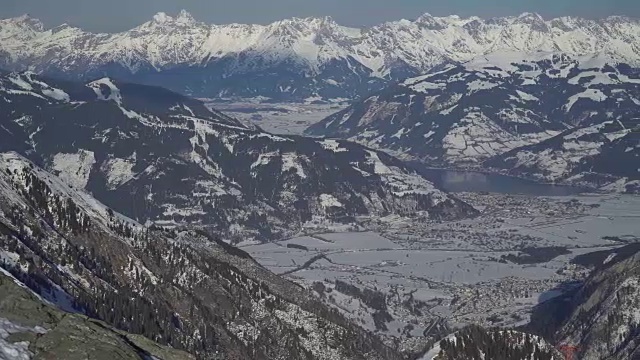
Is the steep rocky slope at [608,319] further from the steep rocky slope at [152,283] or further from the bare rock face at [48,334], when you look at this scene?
the bare rock face at [48,334]

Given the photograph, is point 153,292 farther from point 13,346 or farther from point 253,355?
point 13,346

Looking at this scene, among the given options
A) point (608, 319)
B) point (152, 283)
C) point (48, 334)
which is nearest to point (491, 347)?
point (608, 319)

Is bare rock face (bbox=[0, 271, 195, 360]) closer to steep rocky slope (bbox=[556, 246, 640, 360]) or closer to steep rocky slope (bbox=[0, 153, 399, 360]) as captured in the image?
steep rocky slope (bbox=[0, 153, 399, 360])

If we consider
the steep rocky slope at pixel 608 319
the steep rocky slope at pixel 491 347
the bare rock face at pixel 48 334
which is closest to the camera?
the bare rock face at pixel 48 334

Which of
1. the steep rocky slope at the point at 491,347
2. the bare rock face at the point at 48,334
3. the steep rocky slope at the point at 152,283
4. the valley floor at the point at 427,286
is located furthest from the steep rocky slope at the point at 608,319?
the bare rock face at the point at 48,334

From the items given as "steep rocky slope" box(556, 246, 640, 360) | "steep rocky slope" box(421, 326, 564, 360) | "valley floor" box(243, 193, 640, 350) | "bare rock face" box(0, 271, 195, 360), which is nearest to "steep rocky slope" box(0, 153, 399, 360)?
"steep rocky slope" box(421, 326, 564, 360)

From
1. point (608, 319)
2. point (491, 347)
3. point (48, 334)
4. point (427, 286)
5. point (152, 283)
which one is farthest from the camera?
point (427, 286)

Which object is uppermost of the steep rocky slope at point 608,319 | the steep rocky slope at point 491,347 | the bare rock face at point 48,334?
the bare rock face at point 48,334

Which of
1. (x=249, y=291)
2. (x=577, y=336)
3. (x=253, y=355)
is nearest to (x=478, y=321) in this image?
(x=577, y=336)

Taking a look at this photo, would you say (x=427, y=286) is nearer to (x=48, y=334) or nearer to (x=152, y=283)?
(x=152, y=283)

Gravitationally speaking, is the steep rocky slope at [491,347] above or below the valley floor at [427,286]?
above
